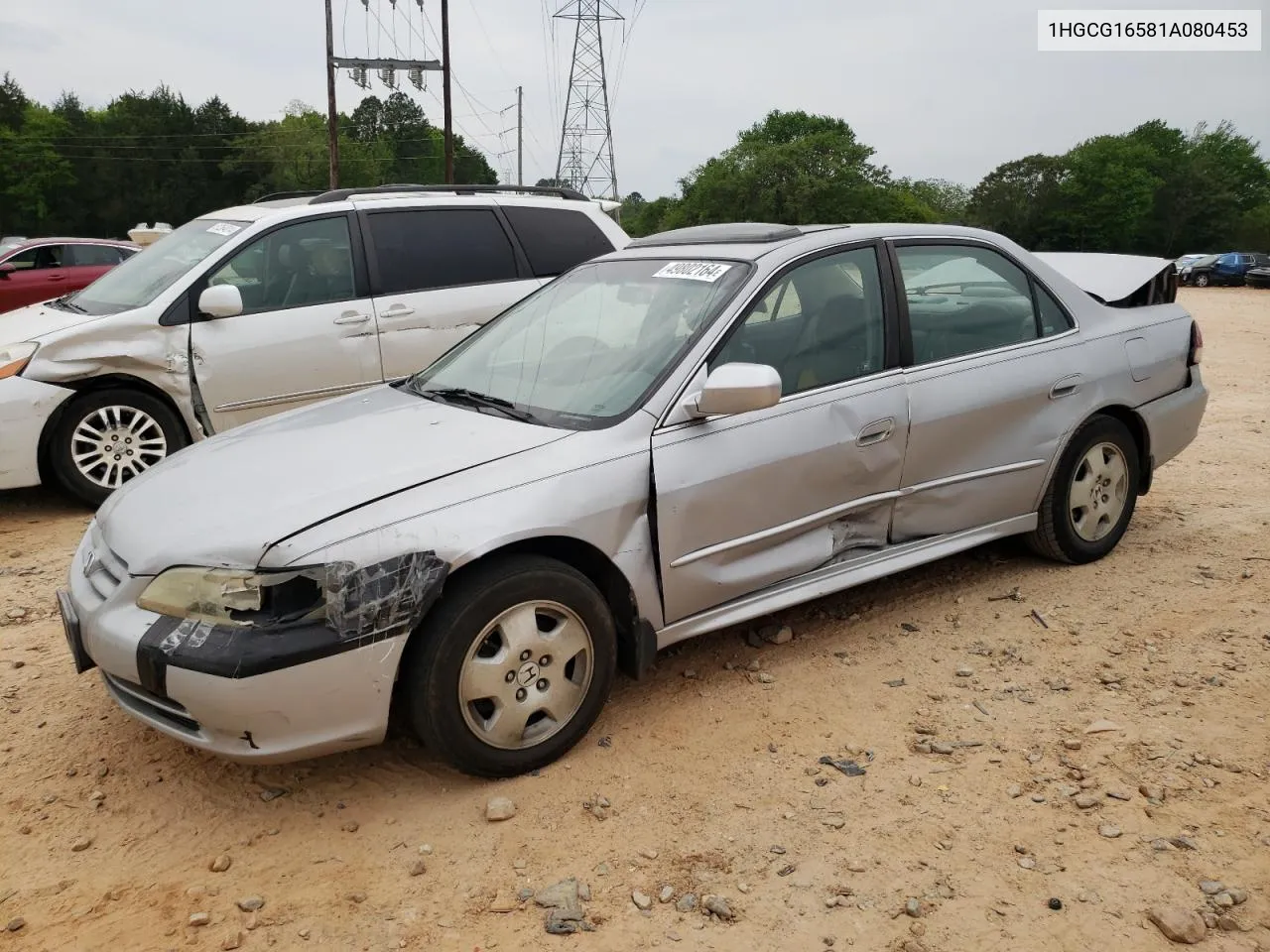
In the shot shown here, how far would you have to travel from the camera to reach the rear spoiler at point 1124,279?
4.90m

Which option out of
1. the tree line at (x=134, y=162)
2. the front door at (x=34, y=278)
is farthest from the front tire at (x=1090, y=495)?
the tree line at (x=134, y=162)

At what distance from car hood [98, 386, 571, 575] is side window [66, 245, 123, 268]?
12.5 m

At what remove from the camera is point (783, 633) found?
13.4ft

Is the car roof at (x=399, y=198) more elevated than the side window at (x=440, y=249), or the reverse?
the car roof at (x=399, y=198)

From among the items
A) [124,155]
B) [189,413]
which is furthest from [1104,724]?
[124,155]

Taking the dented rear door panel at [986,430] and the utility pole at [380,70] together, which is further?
the utility pole at [380,70]

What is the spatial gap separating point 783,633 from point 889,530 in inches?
23.4

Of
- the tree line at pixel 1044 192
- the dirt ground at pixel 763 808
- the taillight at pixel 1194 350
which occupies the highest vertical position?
the tree line at pixel 1044 192

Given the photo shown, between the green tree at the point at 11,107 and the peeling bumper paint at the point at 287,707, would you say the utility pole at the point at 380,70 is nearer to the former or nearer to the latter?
the peeling bumper paint at the point at 287,707

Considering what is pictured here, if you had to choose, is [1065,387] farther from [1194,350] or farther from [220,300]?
[220,300]

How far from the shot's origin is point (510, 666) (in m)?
2.97

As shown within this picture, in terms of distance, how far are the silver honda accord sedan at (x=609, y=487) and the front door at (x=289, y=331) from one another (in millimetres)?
2209

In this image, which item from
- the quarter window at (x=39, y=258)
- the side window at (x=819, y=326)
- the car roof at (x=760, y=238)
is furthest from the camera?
the quarter window at (x=39, y=258)

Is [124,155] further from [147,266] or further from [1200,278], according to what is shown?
[147,266]
